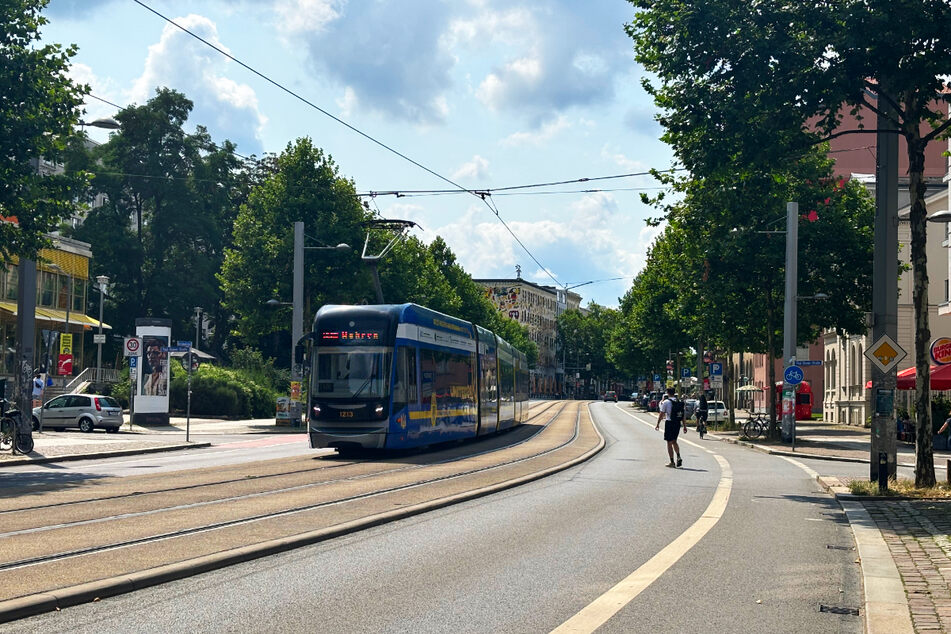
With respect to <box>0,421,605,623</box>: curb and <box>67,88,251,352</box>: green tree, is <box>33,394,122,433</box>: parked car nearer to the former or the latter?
<box>0,421,605,623</box>: curb

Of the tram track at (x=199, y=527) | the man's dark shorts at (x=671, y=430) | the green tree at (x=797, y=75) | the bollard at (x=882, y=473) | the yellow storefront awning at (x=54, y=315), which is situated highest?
the green tree at (x=797, y=75)

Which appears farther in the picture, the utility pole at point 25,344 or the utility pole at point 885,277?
the utility pole at point 25,344

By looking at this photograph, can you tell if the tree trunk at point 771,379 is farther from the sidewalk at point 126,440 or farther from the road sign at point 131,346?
the road sign at point 131,346

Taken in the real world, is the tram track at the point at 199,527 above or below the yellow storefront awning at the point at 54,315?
below

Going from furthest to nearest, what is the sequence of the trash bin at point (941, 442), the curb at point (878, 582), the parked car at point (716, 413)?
the parked car at point (716, 413)
the trash bin at point (941, 442)
the curb at point (878, 582)

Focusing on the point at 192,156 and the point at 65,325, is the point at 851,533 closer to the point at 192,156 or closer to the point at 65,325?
the point at 65,325

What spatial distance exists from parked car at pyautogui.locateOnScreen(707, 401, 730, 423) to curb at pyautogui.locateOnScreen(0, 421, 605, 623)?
49.4m

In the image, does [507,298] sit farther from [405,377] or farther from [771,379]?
[405,377]

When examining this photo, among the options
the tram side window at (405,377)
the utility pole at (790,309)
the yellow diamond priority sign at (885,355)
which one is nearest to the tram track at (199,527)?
the tram side window at (405,377)

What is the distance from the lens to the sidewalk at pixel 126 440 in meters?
25.8

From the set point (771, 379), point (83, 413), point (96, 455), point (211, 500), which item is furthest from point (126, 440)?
point (771, 379)

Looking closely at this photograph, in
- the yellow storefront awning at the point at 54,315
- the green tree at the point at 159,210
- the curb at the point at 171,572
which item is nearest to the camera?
the curb at the point at 171,572

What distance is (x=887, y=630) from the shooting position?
7066 mm

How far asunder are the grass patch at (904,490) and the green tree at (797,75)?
0.30 metres
